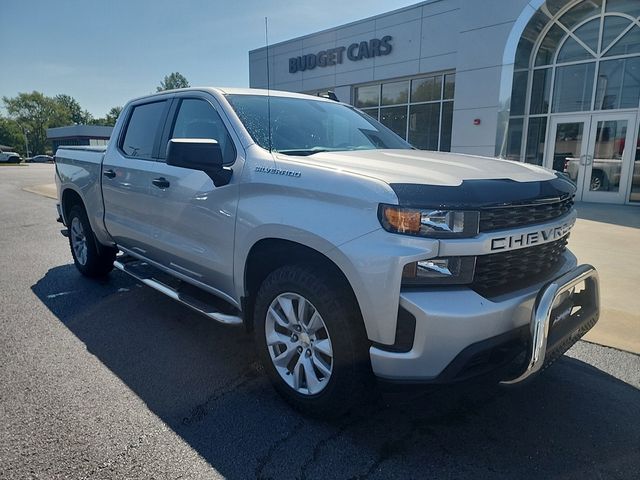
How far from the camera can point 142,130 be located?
4293 millimetres

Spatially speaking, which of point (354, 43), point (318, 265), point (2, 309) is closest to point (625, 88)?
point (354, 43)

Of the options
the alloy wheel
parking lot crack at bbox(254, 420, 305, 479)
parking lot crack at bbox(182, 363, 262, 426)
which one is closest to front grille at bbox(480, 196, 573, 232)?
the alloy wheel

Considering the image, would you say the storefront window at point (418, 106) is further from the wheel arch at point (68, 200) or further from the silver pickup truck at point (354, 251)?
the silver pickup truck at point (354, 251)

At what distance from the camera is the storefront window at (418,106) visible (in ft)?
51.0

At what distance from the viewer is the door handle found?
3543mm

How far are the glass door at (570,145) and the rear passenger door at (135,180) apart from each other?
1160cm

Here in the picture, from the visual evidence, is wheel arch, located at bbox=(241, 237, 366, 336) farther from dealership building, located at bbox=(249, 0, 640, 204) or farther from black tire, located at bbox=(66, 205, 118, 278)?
dealership building, located at bbox=(249, 0, 640, 204)

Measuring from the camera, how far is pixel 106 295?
16.1 ft

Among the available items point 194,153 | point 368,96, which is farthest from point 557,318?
point 368,96

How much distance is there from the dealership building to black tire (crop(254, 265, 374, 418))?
11930 millimetres

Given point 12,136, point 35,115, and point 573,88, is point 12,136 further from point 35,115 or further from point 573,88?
point 573,88

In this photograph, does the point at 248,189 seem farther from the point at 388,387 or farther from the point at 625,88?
the point at 625,88

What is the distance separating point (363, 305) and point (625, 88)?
42.1 feet

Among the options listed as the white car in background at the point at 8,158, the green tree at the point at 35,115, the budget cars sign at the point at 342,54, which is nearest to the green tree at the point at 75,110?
the green tree at the point at 35,115
